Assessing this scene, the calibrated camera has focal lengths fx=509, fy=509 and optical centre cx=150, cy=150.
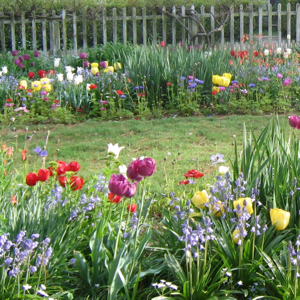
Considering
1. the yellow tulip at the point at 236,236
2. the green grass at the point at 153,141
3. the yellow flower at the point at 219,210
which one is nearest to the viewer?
the yellow tulip at the point at 236,236

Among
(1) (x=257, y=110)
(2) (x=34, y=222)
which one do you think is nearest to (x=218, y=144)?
(1) (x=257, y=110)

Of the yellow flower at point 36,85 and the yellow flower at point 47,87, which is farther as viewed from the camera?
the yellow flower at point 47,87

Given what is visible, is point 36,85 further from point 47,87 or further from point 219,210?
point 219,210

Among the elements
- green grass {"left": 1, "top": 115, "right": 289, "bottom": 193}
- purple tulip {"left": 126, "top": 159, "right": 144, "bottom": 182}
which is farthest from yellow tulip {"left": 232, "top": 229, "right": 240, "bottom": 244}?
green grass {"left": 1, "top": 115, "right": 289, "bottom": 193}

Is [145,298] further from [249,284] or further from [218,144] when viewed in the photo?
[218,144]

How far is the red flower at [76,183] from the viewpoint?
8.43ft

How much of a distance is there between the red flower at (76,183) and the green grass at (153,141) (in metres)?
1.60

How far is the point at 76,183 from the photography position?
2.60 metres

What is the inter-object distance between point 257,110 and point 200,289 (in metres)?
5.15

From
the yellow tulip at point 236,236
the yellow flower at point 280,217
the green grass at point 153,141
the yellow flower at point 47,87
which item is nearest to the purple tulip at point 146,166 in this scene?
the yellow tulip at point 236,236

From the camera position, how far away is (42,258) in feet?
6.70

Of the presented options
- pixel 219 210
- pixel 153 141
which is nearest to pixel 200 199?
pixel 219 210

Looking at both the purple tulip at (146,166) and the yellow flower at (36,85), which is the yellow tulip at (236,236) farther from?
the yellow flower at (36,85)

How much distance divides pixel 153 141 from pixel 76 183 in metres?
3.13
